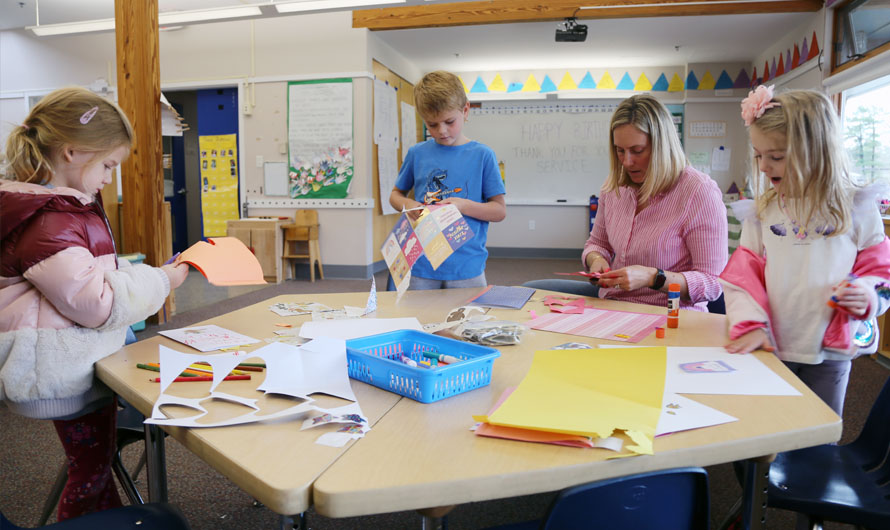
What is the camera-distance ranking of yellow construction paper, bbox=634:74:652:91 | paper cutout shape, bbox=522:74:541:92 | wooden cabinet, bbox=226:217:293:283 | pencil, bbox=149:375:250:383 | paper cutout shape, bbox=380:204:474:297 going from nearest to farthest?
pencil, bbox=149:375:250:383 → paper cutout shape, bbox=380:204:474:297 → wooden cabinet, bbox=226:217:293:283 → yellow construction paper, bbox=634:74:652:91 → paper cutout shape, bbox=522:74:541:92

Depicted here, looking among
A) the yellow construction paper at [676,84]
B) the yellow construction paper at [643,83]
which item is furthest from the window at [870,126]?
the yellow construction paper at [643,83]

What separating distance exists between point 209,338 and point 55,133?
551 millimetres

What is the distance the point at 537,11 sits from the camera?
5352 mm

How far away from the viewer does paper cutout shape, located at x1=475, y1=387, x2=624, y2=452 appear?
0.76 meters

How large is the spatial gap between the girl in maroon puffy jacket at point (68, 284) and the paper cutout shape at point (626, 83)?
7206 mm

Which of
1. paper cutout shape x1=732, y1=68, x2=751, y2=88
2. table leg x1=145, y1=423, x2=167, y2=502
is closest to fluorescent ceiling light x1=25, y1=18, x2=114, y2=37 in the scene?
table leg x1=145, y1=423, x2=167, y2=502

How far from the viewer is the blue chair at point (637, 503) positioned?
67 centimetres

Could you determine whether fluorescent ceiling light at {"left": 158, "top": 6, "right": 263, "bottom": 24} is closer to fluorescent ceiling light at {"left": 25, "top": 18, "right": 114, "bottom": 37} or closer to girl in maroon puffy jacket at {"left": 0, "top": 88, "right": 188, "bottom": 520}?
fluorescent ceiling light at {"left": 25, "top": 18, "right": 114, "bottom": 37}

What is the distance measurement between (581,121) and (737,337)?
6.86 meters

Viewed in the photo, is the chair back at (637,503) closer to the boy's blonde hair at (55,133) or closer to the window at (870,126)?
the boy's blonde hair at (55,133)

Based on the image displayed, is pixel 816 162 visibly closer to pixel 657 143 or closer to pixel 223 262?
pixel 657 143

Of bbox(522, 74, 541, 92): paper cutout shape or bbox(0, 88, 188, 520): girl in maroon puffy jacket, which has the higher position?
bbox(522, 74, 541, 92): paper cutout shape

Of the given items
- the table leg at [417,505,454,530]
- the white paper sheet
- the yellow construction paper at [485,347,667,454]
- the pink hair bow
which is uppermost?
the pink hair bow

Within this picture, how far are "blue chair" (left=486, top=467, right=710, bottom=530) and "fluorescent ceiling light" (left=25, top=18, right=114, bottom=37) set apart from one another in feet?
19.9
